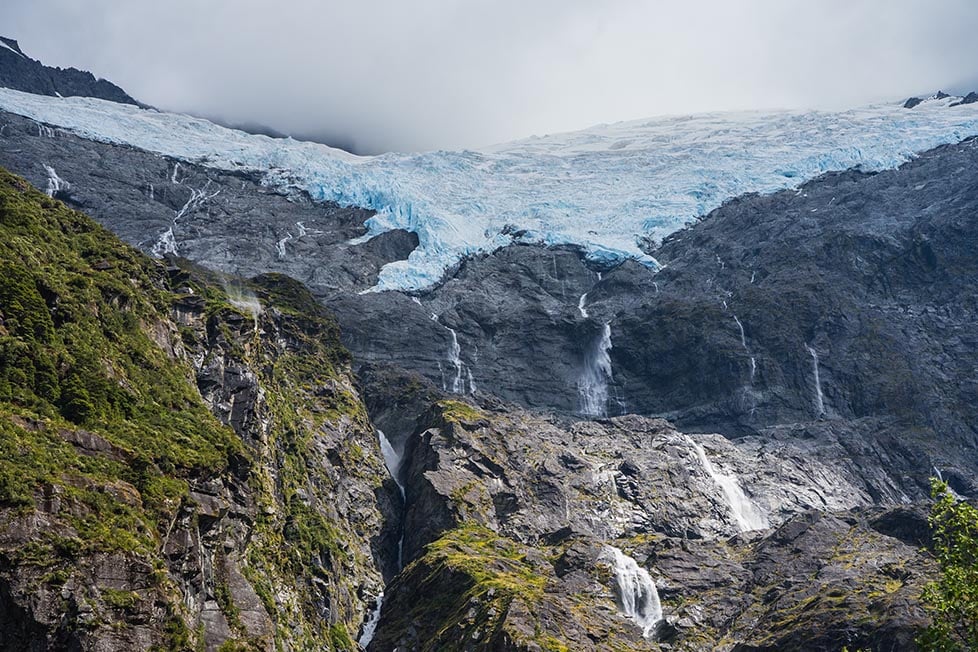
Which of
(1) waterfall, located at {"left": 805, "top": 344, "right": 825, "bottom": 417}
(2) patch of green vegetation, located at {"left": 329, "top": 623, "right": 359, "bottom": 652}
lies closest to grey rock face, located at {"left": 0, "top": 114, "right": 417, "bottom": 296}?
(1) waterfall, located at {"left": 805, "top": 344, "right": 825, "bottom": 417}

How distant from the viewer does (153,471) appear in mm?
49375

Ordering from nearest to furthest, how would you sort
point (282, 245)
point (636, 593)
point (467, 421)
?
point (636, 593)
point (467, 421)
point (282, 245)

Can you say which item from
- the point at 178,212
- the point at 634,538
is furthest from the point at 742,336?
the point at 178,212

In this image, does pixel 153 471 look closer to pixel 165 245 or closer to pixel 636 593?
pixel 636 593

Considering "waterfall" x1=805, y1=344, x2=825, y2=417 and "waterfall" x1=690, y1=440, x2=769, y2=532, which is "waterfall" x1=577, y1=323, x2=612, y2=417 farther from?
"waterfall" x1=805, y1=344, x2=825, y2=417

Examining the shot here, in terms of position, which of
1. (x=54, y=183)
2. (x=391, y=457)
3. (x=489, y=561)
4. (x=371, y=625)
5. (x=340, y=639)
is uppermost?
(x=54, y=183)

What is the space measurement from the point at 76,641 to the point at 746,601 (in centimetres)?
5765

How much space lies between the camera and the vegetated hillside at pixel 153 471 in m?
39.3

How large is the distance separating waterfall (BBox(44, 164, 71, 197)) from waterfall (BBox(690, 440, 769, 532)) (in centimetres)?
12382

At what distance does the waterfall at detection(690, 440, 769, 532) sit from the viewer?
106m

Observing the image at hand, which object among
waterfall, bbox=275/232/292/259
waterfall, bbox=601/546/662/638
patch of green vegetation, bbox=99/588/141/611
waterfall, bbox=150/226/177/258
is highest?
waterfall, bbox=275/232/292/259

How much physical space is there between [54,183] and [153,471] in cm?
13440

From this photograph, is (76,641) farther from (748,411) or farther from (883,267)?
(883,267)

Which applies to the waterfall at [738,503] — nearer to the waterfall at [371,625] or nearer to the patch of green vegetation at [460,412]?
the patch of green vegetation at [460,412]
